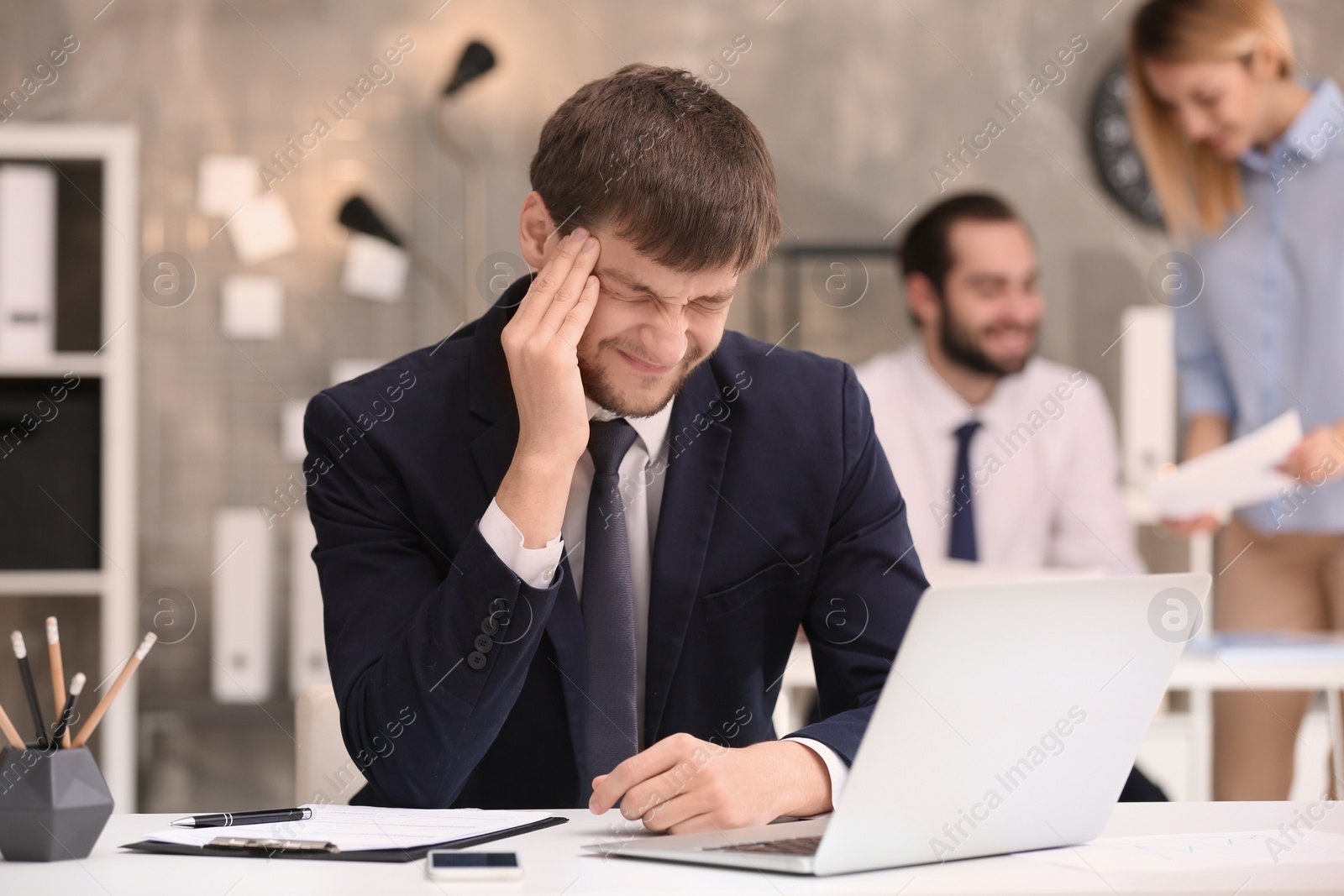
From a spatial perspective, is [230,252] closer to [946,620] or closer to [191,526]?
[191,526]

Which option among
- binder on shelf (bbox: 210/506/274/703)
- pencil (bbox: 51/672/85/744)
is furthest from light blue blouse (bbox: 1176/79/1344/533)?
pencil (bbox: 51/672/85/744)

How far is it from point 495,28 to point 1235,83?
180cm

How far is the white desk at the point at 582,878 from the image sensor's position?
775 mm

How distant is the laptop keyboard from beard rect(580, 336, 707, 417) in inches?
18.0

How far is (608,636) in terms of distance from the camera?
1.21 meters

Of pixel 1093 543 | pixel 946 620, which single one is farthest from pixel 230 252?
pixel 946 620

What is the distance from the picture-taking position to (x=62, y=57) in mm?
3170

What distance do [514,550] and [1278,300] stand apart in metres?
2.68

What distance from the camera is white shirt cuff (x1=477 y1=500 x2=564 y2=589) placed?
1100 mm

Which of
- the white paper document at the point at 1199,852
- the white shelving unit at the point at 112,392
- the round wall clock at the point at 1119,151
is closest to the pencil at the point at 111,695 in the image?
the white paper document at the point at 1199,852

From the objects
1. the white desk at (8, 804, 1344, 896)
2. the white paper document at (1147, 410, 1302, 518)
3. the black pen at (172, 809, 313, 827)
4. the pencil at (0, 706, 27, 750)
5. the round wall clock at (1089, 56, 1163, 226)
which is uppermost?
the round wall clock at (1089, 56, 1163, 226)

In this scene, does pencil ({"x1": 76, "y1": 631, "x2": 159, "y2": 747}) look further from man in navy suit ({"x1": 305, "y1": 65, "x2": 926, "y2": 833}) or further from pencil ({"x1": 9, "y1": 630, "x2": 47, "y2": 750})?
man in navy suit ({"x1": 305, "y1": 65, "x2": 926, "y2": 833})

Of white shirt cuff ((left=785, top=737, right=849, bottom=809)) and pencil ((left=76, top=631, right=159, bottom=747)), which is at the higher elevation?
pencil ((left=76, top=631, right=159, bottom=747))

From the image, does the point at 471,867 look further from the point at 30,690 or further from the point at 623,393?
the point at 623,393
